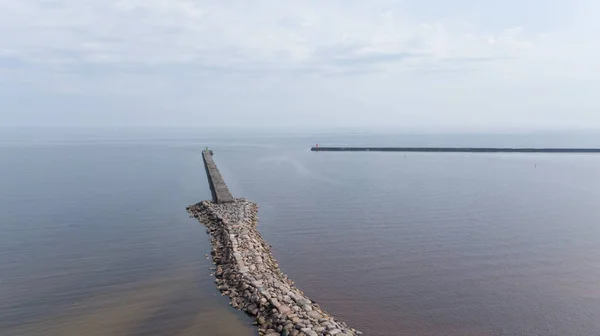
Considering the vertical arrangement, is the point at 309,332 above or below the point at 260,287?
below

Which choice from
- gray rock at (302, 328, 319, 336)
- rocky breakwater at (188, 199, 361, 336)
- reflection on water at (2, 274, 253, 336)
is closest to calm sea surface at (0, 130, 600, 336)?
reflection on water at (2, 274, 253, 336)

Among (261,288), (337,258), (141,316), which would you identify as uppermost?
(261,288)

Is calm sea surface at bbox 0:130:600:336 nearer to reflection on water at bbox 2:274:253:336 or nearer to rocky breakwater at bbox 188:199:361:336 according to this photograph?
reflection on water at bbox 2:274:253:336

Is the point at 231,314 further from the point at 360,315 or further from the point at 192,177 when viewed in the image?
the point at 192,177

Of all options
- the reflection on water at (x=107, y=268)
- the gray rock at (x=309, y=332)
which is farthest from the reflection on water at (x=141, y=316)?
the gray rock at (x=309, y=332)

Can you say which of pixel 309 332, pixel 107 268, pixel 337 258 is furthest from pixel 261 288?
pixel 107 268

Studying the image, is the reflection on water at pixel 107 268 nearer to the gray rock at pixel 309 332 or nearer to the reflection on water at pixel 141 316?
the reflection on water at pixel 141 316

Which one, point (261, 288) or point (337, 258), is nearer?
point (261, 288)

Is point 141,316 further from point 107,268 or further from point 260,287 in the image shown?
point 107,268
